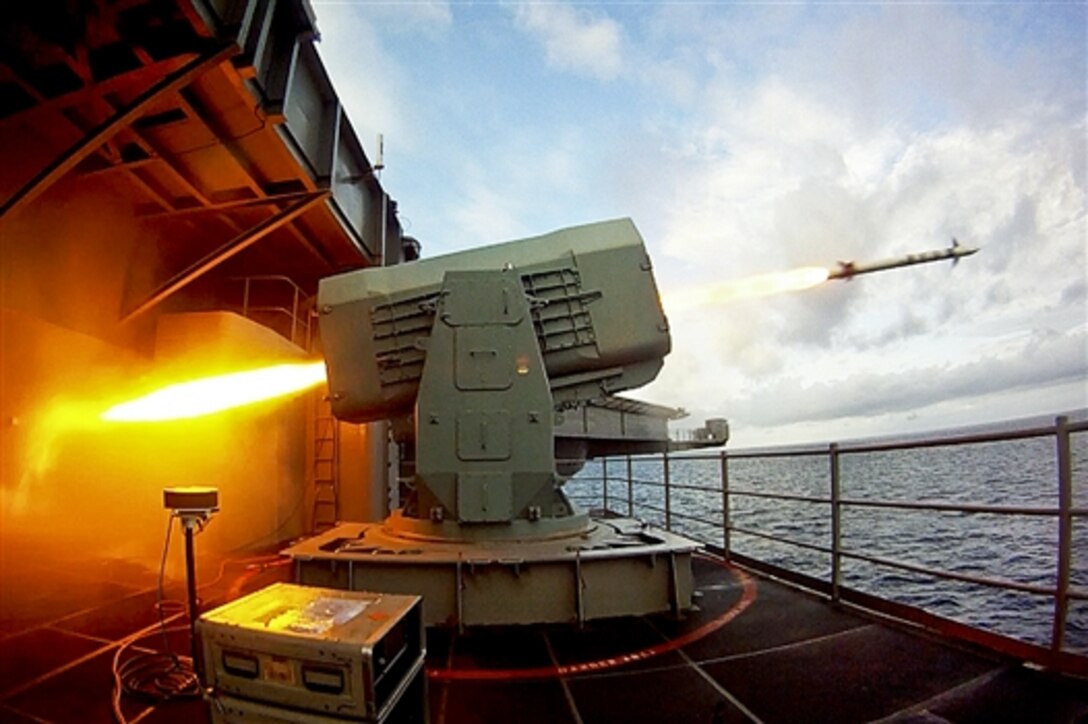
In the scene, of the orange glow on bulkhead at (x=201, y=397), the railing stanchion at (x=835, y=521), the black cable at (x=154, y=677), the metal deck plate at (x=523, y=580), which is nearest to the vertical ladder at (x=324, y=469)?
the orange glow on bulkhead at (x=201, y=397)

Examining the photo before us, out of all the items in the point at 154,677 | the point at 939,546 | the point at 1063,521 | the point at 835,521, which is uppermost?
the point at 1063,521

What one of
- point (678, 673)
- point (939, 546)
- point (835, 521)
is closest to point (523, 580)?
point (678, 673)

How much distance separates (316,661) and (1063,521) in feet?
12.1

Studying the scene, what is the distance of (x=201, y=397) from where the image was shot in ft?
27.3

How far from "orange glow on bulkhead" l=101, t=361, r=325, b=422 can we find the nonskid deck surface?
3137mm

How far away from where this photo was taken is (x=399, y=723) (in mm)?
2395

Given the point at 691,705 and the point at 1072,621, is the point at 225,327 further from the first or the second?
the point at 1072,621

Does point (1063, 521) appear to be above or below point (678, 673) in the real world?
above

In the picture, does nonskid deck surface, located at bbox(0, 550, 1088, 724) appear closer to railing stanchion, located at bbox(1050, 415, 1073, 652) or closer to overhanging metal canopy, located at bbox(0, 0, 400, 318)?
railing stanchion, located at bbox(1050, 415, 1073, 652)

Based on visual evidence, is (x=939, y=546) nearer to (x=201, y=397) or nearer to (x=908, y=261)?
(x=908, y=261)

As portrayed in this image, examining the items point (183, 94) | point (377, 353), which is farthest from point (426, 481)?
point (183, 94)

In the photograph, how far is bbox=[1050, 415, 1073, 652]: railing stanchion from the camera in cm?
304

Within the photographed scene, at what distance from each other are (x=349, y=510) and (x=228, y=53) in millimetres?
7618

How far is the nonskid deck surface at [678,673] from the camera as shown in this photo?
297 centimetres
